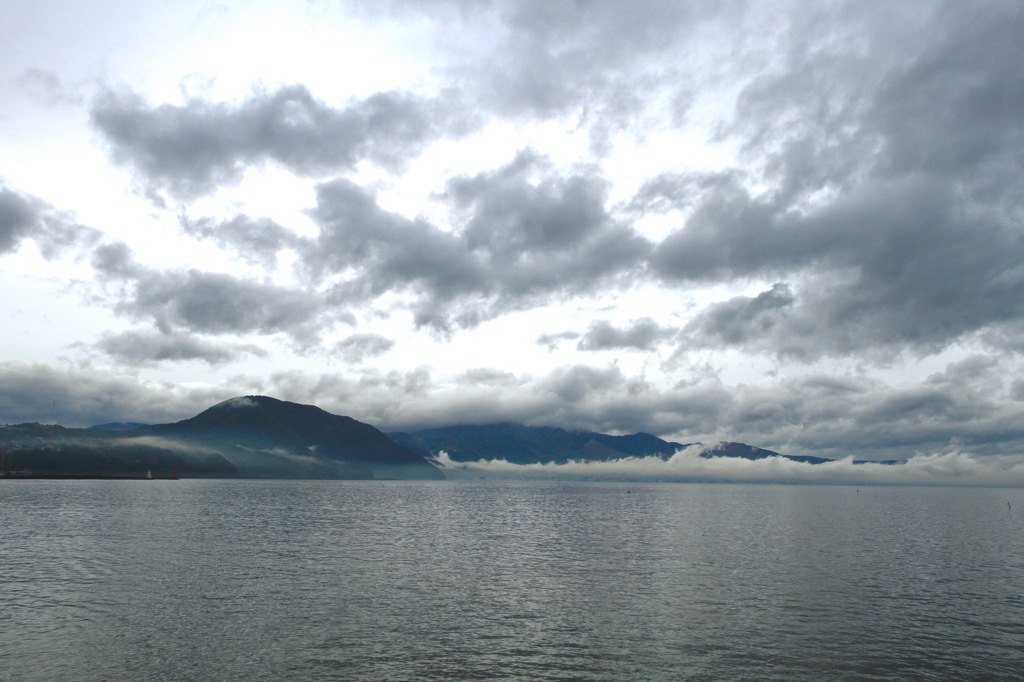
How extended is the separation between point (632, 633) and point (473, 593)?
21.4 metres

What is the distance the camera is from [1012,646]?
5431cm

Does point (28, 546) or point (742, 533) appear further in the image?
point (742, 533)

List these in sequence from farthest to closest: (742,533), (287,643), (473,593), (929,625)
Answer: (742,533) → (473,593) → (929,625) → (287,643)

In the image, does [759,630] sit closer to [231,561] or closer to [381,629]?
[381,629]

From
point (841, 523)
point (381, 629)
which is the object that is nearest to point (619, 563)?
point (381, 629)

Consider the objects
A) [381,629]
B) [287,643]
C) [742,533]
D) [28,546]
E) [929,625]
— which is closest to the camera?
[287,643]

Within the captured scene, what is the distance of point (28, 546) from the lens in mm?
104062

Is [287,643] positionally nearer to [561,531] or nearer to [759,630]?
[759,630]

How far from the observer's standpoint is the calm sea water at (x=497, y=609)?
47188mm

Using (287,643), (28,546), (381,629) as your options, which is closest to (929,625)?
(381,629)

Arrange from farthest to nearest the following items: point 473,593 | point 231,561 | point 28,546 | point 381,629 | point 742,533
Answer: point 742,533
point 28,546
point 231,561
point 473,593
point 381,629

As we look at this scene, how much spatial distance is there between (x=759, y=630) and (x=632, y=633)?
11.6 metres

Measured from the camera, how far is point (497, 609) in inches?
2512

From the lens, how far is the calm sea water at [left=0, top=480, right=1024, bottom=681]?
4719cm
